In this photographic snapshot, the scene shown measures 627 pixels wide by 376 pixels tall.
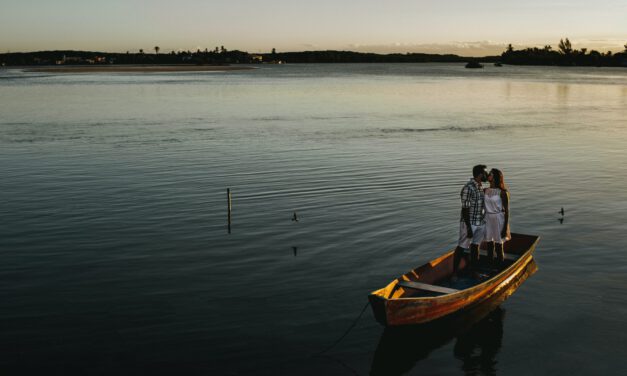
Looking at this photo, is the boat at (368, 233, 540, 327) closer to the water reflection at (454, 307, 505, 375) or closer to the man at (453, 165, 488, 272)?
the man at (453, 165, 488, 272)

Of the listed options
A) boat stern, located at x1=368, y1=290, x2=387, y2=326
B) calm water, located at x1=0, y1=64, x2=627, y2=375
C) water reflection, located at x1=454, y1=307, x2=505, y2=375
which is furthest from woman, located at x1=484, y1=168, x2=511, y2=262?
boat stern, located at x1=368, y1=290, x2=387, y2=326

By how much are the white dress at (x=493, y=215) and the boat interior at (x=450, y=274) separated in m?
0.58

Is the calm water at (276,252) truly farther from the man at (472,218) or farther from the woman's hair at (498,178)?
the woman's hair at (498,178)

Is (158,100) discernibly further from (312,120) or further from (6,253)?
(6,253)

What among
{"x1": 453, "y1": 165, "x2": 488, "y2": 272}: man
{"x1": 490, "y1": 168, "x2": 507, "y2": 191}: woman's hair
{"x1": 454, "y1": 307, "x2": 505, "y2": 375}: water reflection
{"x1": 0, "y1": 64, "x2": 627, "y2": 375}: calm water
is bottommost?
{"x1": 454, "y1": 307, "x2": 505, "y2": 375}: water reflection

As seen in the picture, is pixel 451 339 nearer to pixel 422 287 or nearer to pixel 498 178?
pixel 422 287

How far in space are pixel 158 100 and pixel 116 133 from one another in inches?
1599

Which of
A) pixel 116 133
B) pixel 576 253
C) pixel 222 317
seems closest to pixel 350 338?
pixel 222 317

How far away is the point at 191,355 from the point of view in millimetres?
12375

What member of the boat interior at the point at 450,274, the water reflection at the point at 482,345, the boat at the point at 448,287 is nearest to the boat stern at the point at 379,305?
the boat at the point at 448,287

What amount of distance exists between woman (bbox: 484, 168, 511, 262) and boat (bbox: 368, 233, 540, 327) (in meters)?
0.59

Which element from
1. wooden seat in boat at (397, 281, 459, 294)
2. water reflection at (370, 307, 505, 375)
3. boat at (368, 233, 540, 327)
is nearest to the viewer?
water reflection at (370, 307, 505, 375)

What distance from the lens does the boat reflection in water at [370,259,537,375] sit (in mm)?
12434

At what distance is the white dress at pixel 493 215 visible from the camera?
15047 mm
